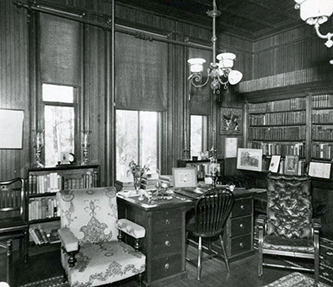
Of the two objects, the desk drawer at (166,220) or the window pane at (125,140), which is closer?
the desk drawer at (166,220)

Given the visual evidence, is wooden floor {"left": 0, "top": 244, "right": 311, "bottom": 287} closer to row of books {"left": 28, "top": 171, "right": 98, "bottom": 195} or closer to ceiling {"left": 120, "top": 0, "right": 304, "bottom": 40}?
row of books {"left": 28, "top": 171, "right": 98, "bottom": 195}

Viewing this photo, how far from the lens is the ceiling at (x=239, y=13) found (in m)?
5.58

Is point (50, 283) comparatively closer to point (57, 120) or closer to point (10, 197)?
point (10, 197)

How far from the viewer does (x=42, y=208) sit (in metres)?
4.41

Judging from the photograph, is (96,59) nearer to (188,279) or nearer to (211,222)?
(211,222)

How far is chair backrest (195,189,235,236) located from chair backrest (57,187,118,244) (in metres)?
0.97

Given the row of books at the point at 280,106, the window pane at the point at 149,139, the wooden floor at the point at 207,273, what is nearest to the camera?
the wooden floor at the point at 207,273

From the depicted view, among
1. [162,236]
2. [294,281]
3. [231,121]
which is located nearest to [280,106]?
[231,121]

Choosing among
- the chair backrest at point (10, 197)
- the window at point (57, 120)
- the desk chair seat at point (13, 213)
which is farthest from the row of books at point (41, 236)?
the window at point (57, 120)

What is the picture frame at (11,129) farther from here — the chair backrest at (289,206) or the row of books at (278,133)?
the row of books at (278,133)

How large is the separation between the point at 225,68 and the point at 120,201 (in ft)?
7.22

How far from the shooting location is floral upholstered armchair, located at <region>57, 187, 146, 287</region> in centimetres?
267

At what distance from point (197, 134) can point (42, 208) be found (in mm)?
3498

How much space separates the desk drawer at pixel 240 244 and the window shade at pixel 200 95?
3.02 m
